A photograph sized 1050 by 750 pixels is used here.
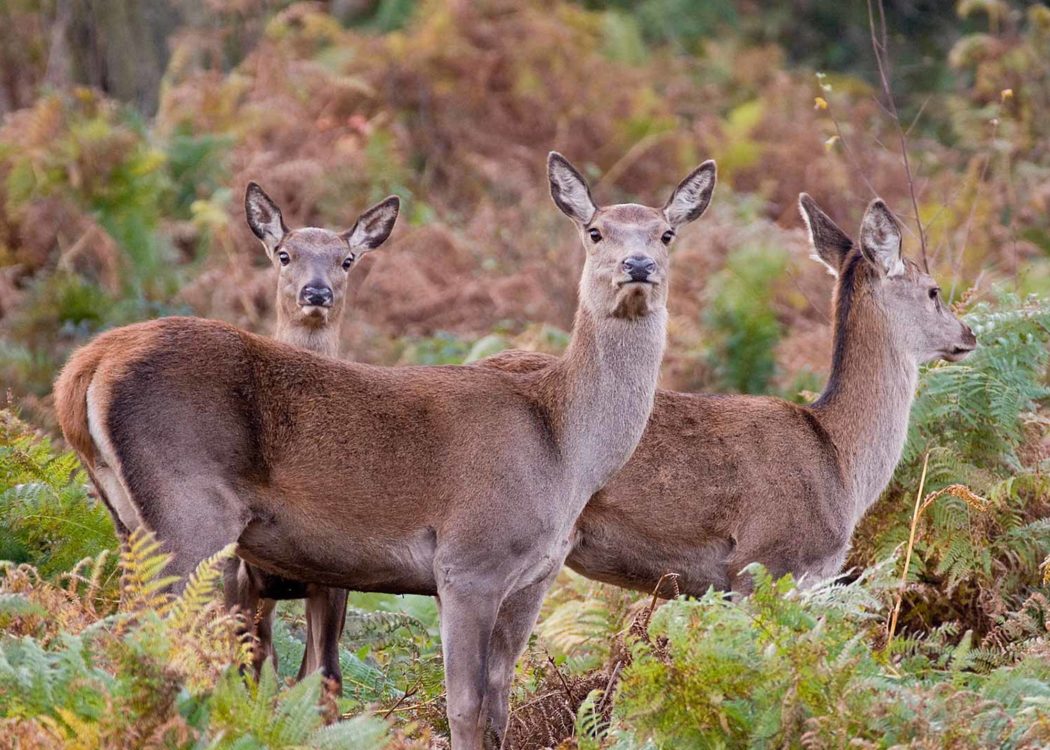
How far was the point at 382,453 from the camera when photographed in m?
6.61

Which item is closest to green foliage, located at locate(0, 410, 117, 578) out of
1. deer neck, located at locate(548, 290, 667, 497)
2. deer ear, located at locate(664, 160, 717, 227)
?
deer neck, located at locate(548, 290, 667, 497)

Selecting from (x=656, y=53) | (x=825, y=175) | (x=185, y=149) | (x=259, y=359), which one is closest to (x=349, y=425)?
(x=259, y=359)

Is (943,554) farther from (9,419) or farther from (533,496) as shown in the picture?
(9,419)

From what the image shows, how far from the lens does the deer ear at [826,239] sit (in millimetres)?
8680

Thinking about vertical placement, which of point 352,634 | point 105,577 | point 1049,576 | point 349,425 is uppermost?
point 349,425

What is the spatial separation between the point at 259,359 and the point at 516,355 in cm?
177

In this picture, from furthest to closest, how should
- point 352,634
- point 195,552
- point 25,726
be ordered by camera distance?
point 352,634, point 195,552, point 25,726

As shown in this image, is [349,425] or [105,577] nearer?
[349,425]

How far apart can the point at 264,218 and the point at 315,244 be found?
54cm

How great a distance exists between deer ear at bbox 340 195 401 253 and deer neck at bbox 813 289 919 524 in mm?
3143

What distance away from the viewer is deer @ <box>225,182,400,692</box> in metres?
7.33

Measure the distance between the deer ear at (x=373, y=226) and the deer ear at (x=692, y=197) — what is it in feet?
8.73

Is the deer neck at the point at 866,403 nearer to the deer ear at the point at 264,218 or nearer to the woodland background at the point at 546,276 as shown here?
the woodland background at the point at 546,276

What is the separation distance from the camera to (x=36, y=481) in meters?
7.47
